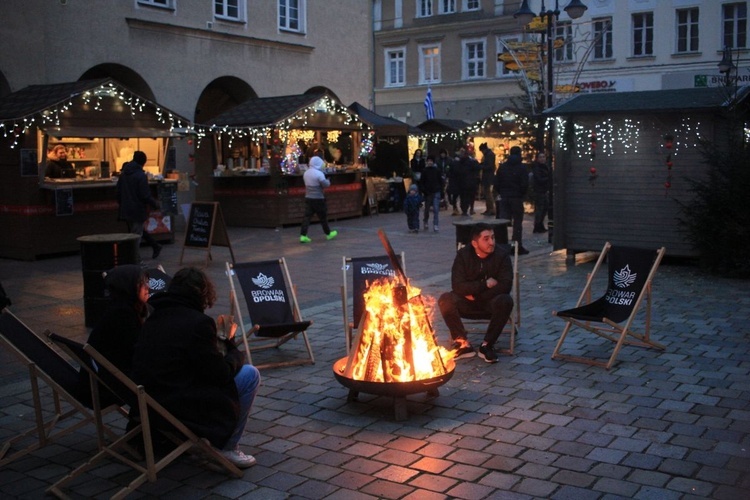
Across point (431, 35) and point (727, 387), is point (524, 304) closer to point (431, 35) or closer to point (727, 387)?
point (727, 387)

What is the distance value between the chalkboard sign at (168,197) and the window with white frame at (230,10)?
22.5ft

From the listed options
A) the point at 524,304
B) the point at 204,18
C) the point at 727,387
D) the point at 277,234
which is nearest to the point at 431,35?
the point at 204,18

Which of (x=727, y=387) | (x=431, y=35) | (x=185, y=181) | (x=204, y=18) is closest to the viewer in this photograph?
(x=727, y=387)

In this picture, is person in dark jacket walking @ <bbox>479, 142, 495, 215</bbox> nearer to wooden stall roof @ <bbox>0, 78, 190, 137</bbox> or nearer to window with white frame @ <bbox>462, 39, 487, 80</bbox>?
wooden stall roof @ <bbox>0, 78, 190, 137</bbox>

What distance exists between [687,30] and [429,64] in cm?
Result: 1282

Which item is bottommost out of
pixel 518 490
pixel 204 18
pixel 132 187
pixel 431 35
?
pixel 518 490

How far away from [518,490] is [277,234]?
559 inches

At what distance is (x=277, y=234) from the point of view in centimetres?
1838

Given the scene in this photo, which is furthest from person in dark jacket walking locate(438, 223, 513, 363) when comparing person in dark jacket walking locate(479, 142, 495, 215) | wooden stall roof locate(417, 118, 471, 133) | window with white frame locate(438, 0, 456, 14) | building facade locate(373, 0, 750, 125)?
window with white frame locate(438, 0, 456, 14)

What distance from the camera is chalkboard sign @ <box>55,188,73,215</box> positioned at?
47.9 ft

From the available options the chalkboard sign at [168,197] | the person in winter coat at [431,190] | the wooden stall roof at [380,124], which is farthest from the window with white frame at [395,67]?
the chalkboard sign at [168,197]

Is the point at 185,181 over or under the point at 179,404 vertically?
over

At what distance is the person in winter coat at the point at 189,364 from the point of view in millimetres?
4629

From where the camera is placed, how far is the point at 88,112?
15570mm
